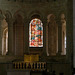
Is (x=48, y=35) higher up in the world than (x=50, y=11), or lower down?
lower down

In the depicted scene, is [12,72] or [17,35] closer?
[12,72]

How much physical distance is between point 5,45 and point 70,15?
66.2 feet

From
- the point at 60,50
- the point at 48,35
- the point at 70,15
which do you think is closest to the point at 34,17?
the point at 48,35

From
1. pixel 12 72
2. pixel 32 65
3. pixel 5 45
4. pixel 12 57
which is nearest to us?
pixel 12 72

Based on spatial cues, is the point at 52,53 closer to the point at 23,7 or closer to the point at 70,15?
the point at 23,7

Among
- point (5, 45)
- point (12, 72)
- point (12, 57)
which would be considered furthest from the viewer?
point (5, 45)

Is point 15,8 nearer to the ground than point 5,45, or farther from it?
farther from it

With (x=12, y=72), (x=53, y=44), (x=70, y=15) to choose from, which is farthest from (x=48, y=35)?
(x=12, y=72)

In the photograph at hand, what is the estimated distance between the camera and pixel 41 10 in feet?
114

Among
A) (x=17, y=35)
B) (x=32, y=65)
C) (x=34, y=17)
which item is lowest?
(x=32, y=65)

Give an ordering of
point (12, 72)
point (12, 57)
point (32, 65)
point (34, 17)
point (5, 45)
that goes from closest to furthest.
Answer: point (12, 72)
point (32, 65)
point (12, 57)
point (34, 17)
point (5, 45)

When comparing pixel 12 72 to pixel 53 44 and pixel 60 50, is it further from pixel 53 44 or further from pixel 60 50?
pixel 53 44

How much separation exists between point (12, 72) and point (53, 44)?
2070 cm

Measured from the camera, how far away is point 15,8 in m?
34.2
